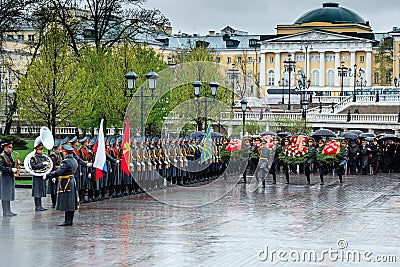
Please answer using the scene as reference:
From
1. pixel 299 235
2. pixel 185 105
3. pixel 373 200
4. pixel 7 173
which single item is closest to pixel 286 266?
pixel 299 235

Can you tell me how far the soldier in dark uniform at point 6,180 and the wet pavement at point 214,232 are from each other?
0.51 meters

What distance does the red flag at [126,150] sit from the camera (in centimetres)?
2475

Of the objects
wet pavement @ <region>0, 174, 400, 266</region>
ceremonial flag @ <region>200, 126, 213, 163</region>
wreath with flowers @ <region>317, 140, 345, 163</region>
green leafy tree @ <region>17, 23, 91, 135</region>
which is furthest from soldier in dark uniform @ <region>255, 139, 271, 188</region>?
green leafy tree @ <region>17, 23, 91, 135</region>

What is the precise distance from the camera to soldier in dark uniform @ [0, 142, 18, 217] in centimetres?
2064

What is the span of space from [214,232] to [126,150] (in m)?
7.65

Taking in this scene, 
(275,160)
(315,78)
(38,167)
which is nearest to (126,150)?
(38,167)

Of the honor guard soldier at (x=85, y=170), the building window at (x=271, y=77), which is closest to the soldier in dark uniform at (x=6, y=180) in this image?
the honor guard soldier at (x=85, y=170)

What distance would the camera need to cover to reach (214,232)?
17.8 m

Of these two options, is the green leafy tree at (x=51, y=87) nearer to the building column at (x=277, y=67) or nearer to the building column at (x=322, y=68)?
the building column at (x=322, y=68)

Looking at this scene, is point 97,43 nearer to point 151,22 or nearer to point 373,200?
point 151,22

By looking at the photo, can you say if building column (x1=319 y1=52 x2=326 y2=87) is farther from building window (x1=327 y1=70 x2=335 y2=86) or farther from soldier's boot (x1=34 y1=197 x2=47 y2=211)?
soldier's boot (x1=34 y1=197 x2=47 y2=211)

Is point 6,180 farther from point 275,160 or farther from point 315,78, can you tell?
point 315,78

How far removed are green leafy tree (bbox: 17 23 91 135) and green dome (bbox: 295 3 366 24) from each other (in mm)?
99168

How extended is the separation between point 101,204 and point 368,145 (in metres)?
17.7
